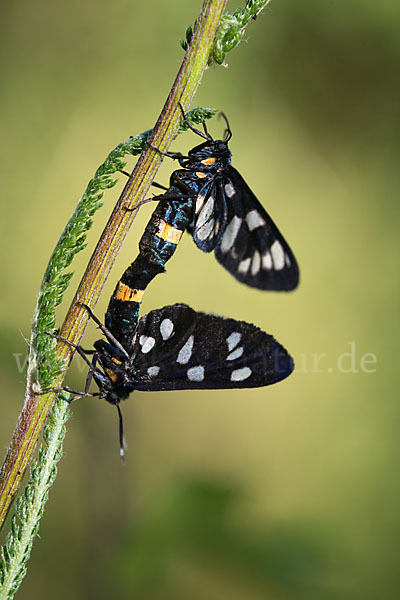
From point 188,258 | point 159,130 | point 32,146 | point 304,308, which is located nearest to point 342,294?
point 304,308

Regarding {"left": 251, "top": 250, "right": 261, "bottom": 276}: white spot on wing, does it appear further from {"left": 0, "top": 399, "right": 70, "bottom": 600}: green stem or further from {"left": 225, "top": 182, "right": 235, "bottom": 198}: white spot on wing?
{"left": 0, "top": 399, "right": 70, "bottom": 600}: green stem

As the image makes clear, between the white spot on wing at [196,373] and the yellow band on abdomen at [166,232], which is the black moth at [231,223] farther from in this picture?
the white spot on wing at [196,373]

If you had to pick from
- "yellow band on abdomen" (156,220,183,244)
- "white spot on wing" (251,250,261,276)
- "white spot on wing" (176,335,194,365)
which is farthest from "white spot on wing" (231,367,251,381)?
"yellow band on abdomen" (156,220,183,244)

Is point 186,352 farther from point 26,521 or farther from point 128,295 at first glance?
point 26,521

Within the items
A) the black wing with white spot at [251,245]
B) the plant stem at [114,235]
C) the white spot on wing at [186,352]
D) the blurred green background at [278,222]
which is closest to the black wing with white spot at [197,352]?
the white spot on wing at [186,352]

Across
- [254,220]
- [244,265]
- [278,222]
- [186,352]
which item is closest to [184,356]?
[186,352]

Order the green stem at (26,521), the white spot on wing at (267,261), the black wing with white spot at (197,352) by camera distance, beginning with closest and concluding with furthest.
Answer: the green stem at (26,521) → the black wing with white spot at (197,352) → the white spot on wing at (267,261)
